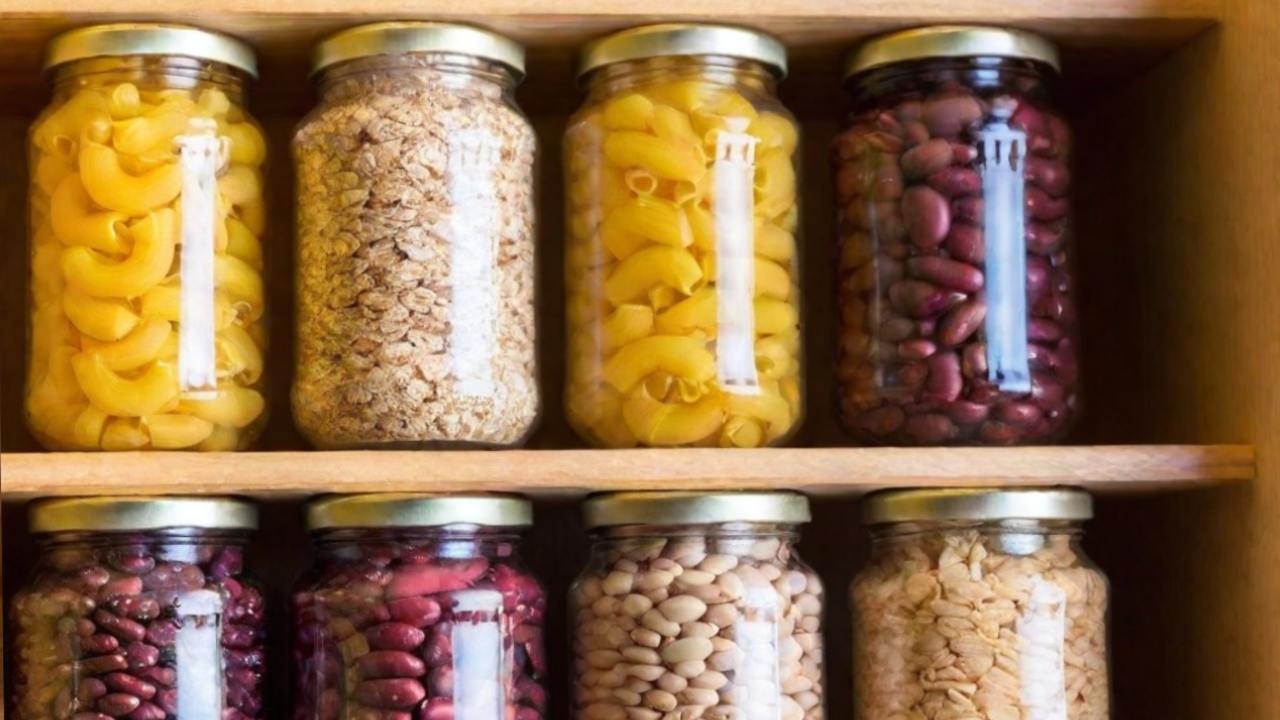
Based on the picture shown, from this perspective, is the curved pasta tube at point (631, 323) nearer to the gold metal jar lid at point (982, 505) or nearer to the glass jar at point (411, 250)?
the glass jar at point (411, 250)

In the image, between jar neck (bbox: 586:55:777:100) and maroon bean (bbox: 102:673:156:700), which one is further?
jar neck (bbox: 586:55:777:100)

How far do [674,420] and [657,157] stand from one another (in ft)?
0.52

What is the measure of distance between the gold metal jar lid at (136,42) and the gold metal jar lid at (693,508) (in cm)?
36

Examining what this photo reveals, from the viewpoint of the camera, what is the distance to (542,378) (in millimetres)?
1304

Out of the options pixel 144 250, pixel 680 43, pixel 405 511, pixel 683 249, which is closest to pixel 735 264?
pixel 683 249

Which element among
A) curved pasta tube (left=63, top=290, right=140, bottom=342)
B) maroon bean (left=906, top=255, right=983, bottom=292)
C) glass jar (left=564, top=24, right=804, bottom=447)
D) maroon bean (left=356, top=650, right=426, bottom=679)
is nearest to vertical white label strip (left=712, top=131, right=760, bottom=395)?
glass jar (left=564, top=24, right=804, bottom=447)

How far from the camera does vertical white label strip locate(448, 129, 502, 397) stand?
107 cm

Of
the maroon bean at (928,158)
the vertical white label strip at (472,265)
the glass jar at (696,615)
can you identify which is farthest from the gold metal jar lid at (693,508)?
the maroon bean at (928,158)

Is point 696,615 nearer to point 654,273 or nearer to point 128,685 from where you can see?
point 654,273

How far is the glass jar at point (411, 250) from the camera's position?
1062 mm

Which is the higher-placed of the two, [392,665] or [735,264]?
[735,264]

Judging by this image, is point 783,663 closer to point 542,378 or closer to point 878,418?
point 878,418

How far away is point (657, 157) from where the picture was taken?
1.09 meters

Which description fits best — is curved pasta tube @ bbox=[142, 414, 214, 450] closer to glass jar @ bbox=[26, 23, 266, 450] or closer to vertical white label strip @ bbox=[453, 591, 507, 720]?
glass jar @ bbox=[26, 23, 266, 450]
